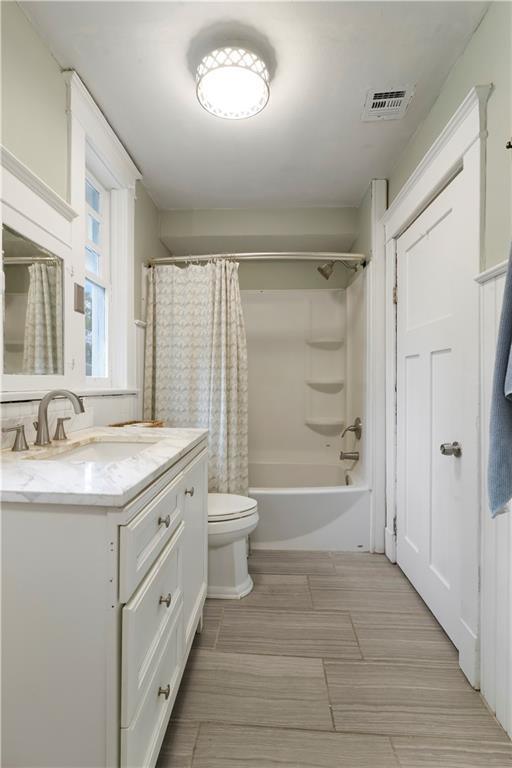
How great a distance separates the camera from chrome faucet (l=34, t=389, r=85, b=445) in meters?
1.24

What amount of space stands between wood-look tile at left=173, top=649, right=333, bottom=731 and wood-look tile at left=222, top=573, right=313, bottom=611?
332 mm

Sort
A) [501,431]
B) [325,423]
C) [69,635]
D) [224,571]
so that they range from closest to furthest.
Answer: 1. [69,635]
2. [501,431]
3. [224,571]
4. [325,423]

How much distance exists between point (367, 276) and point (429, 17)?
1.31 m

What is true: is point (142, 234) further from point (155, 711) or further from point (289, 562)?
point (155, 711)

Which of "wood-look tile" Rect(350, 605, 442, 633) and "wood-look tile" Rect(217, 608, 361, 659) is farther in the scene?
"wood-look tile" Rect(350, 605, 442, 633)

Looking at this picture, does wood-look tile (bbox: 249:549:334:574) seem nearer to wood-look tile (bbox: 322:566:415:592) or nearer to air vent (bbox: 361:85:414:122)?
wood-look tile (bbox: 322:566:415:592)

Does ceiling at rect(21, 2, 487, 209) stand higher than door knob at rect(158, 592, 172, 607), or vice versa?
ceiling at rect(21, 2, 487, 209)

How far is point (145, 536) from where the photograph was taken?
32.9 inches

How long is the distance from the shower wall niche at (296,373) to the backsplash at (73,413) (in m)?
1.36

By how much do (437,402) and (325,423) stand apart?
1.64 meters

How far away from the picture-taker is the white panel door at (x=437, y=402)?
138 cm

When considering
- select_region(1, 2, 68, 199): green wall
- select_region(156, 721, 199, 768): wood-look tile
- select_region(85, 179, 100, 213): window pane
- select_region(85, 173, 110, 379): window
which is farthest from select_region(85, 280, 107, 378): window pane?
select_region(156, 721, 199, 768): wood-look tile

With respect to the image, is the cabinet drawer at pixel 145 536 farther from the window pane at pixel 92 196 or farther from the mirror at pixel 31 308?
the window pane at pixel 92 196

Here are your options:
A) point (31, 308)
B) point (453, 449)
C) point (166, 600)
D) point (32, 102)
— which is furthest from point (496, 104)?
point (166, 600)
